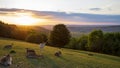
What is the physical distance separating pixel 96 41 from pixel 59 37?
52.8 feet

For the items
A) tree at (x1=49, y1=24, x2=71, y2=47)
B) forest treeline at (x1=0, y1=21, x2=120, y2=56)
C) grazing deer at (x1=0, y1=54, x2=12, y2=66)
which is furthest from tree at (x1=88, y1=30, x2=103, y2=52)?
grazing deer at (x1=0, y1=54, x2=12, y2=66)

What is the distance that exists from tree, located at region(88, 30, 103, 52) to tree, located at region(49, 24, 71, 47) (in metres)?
11.3

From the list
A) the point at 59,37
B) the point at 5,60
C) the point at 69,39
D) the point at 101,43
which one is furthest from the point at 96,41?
the point at 5,60

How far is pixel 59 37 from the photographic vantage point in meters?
84.5

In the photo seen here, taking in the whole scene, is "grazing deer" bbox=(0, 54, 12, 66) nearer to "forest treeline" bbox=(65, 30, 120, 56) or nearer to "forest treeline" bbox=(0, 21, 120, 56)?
"forest treeline" bbox=(0, 21, 120, 56)

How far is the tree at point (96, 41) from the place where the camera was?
88688mm

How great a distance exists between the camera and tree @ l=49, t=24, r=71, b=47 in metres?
84.4

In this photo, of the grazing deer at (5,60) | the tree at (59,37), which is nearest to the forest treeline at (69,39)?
the tree at (59,37)

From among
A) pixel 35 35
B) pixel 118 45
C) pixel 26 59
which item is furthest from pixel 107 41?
pixel 26 59

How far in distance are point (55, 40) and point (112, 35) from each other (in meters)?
27.2

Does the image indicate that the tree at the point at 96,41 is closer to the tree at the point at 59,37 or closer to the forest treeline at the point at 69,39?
the forest treeline at the point at 69,39

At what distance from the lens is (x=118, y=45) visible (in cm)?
8750

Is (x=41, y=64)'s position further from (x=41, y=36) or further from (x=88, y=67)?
(x=41, y=36)

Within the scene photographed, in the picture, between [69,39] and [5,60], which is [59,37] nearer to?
[69,39]
